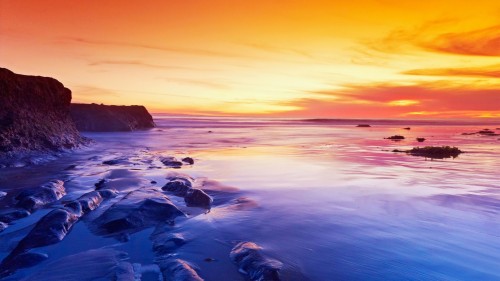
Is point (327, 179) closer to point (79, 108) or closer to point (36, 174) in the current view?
point (36, 174)

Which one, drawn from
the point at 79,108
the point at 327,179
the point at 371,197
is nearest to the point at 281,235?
the point at 371,197

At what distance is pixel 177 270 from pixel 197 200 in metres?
2.91

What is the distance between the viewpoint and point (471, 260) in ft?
13.9

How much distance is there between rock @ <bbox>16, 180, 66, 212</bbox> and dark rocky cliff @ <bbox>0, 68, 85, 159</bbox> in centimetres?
500

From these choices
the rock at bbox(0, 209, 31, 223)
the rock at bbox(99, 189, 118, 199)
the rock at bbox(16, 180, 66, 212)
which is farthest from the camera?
the rock at bbox(99, 189, 118, 199)

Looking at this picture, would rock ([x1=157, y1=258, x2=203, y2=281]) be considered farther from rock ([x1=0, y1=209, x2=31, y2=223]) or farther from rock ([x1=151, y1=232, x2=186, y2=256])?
rock ([x1=0, y1=209, x2=31, y2=223])

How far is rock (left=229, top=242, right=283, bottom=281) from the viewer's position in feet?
11.9

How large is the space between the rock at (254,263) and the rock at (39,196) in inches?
147

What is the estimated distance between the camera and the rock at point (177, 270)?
3471 millimetres

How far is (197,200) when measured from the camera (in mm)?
6523

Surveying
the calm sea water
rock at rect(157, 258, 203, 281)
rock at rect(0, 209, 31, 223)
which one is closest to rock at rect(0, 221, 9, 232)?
rock at rect(0, 209, 31, 223)

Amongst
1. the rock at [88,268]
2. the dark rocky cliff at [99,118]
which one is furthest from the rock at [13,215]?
the dark rocky cliff at [99,118]

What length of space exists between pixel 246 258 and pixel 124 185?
15.0ft

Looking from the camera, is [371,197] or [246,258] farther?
[371,197]
